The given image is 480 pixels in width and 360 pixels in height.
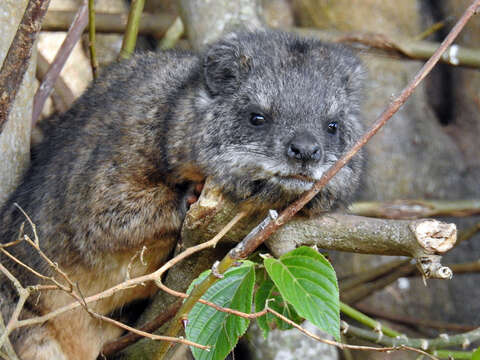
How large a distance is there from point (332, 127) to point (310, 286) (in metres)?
0.93

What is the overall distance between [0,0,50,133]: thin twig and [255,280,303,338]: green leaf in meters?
1.24

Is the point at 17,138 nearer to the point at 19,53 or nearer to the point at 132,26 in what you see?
the point at 19,53

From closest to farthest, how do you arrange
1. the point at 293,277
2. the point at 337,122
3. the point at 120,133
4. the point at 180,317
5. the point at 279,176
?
1. the point at 293,277
2. the point at 180,317
3. the point at 279,176
4. the point at 337,122
5. the point at 120,133

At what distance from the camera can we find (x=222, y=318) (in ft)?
8.17

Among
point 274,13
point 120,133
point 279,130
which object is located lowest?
point 279,130

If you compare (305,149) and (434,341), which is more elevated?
(305,149)

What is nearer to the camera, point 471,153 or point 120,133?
point 120,133

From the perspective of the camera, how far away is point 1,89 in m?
2.84

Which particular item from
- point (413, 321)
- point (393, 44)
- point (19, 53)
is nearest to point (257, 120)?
point (19, 53)

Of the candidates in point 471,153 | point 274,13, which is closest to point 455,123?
point 471,153

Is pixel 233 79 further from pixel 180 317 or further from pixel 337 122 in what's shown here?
pixel 180 317

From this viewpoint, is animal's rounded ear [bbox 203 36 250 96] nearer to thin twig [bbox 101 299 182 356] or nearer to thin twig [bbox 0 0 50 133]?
thin twig [bbox 0 0 50 133]

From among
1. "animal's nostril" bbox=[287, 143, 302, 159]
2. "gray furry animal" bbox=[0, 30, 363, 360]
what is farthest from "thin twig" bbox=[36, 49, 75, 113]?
"animal's nostril" bbox=[287, 143, 302, 159]

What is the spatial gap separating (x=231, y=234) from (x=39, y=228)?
1.16m
